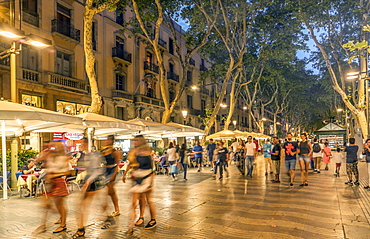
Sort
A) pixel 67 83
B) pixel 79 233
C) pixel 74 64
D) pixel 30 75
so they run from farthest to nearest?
pixel 74 64, pixel 67 83, pixel 30 75, pixel 79 233

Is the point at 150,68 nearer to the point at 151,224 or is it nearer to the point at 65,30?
the point at 65,30

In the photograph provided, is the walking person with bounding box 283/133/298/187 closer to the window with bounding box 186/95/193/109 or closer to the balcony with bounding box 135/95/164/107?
the balcony with bounding box 135/95/164/107

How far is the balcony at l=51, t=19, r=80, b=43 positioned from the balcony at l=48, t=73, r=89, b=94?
286cm

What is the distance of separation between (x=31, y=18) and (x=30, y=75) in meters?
3.57

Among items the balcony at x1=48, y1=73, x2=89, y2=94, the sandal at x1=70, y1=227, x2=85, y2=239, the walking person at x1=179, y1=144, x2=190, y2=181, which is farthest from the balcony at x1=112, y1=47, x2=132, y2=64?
the sandal at x1=70, y1=227, x2=85, y2=239

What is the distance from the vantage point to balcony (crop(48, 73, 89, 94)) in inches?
771

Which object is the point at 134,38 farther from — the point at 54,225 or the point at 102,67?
the point at 54,225

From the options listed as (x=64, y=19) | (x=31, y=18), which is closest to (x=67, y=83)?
(x=31, y=18)

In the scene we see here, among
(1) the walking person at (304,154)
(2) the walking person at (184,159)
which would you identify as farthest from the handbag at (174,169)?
(1) the walking person at (304,154)

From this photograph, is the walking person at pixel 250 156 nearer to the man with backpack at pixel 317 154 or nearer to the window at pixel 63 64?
the man with backpack at pixel 317 154

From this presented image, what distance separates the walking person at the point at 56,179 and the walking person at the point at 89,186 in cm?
36

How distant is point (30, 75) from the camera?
18.5 metres

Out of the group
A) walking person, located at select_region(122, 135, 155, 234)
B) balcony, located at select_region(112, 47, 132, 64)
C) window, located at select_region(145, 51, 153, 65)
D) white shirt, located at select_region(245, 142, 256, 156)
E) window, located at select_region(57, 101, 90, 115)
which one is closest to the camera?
walking person, located at select_region(122, 135, 155, 234)

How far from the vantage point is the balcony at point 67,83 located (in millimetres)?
19594
